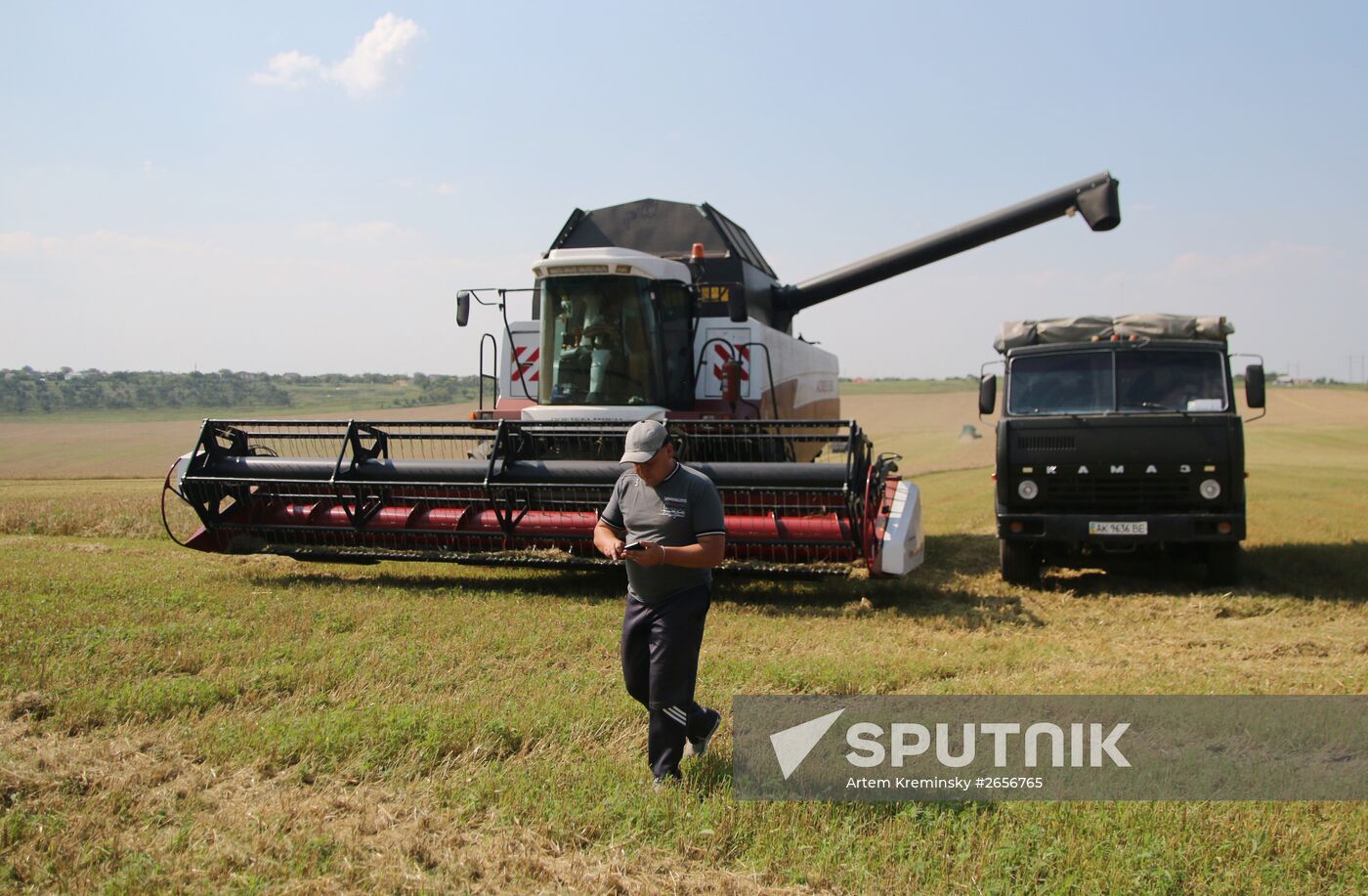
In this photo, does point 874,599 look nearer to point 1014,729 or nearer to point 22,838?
point 1014,729

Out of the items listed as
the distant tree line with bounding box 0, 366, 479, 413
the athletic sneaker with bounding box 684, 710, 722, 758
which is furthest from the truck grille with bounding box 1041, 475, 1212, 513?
the distant tree line with bounding box 0, 366, 479, 413

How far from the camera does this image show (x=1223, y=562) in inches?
355

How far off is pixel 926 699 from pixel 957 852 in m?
1.67

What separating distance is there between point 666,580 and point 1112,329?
697 centimetres

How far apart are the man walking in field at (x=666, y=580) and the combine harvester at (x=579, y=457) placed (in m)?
3.10

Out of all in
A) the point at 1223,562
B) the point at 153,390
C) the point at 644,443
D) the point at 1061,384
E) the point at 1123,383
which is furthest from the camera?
the point at 153,390

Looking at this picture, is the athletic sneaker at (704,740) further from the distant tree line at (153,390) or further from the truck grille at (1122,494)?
the distant tree line at (153,390)

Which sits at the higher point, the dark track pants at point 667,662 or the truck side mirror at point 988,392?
the truck side mirror at point 988,392

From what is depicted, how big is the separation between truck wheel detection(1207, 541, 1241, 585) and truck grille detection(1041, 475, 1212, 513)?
499 mm

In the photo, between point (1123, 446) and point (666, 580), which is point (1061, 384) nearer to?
point (1123, 446)

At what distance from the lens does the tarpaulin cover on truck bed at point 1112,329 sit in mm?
9508

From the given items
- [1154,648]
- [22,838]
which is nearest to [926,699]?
[1154,648]

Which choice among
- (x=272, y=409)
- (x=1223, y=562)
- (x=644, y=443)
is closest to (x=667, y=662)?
(x=644, y=443)

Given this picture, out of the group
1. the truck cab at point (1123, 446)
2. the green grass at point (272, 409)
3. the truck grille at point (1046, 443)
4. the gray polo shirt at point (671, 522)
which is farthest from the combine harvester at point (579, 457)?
the green grass at point (272, 409)
